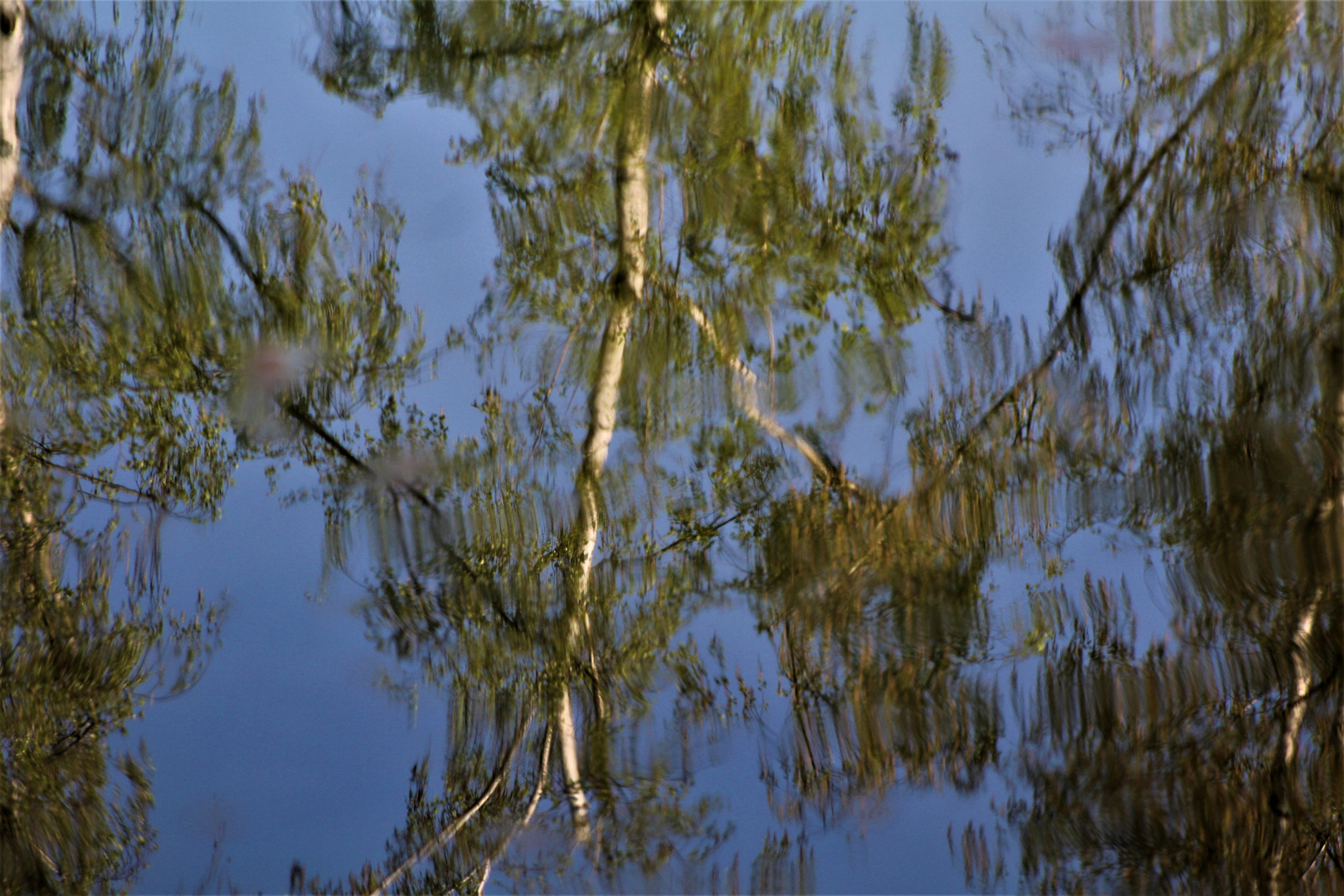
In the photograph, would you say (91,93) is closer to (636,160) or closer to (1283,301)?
(636,160)

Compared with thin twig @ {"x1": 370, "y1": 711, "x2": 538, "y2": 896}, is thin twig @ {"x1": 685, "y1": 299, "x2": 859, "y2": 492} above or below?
above

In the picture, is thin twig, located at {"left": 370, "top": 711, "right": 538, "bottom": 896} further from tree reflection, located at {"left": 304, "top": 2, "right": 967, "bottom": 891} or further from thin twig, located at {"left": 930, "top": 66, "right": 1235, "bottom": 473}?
thin twig, located at {"left": 930, "top": 66, "right": 1235, "bottom": 473}

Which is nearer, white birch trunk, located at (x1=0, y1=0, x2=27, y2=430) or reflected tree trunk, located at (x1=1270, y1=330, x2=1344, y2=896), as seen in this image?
reflected tree trunk, located at (x1=1270, y1=330, x2=1344, y2=896)

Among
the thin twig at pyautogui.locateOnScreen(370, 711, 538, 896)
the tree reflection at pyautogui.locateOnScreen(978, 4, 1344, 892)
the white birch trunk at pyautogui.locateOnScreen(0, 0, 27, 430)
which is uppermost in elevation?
the white birch trunk at pyautogui.locateOnScreen(0, 0, 27, 430)

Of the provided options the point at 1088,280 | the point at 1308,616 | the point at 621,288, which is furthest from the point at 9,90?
the point at 1308,616

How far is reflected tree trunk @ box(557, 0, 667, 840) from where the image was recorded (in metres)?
1.07

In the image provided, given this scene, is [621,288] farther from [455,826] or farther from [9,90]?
[9,90]

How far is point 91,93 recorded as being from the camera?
1.16 m

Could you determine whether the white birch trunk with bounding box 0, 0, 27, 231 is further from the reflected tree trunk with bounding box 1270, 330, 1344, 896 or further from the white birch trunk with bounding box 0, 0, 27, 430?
the reflected tree trunk with bounding box 1270, 330, 1344, 896

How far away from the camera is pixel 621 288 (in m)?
1.11

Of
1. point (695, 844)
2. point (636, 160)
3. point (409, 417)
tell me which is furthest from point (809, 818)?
point (636, 160)

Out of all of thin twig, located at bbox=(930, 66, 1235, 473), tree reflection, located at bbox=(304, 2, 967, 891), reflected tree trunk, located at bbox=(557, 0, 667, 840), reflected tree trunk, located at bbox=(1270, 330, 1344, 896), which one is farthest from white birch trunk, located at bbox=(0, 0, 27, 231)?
reflected tree trunk, located at bbox=(1270, 330, 1344, 896)

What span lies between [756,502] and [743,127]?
1.59 ft

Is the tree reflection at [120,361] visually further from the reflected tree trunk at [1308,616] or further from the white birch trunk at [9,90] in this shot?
the reflected tree trunk at [1308,616]
